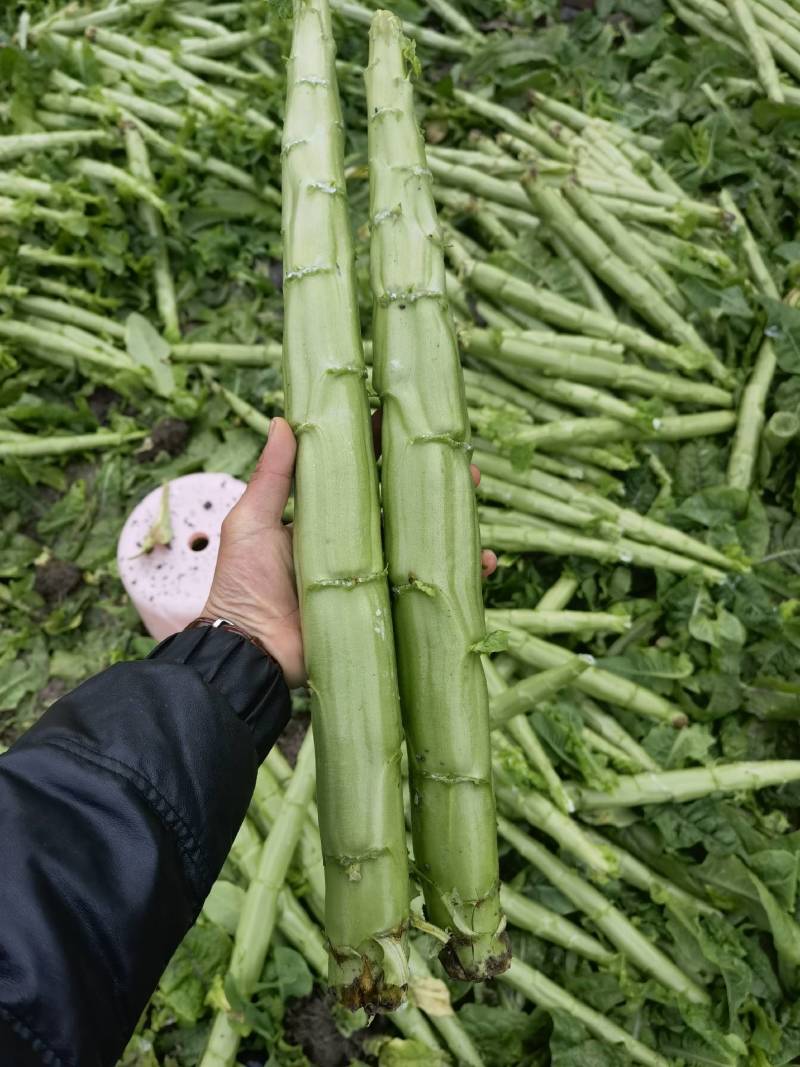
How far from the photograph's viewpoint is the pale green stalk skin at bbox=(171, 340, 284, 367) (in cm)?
525

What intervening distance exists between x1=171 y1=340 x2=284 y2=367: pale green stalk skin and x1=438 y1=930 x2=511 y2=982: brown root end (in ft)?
12.9

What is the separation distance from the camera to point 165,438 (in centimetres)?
512

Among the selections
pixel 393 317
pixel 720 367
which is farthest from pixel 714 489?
pixel 393 317

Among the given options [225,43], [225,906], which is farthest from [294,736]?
[225,43]

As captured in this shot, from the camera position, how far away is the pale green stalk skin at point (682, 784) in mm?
3832

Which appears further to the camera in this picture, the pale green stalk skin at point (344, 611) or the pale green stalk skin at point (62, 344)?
the pale green stalk skin at point (62, 344)

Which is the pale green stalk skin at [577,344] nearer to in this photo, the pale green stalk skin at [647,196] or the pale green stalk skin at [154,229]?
the pale green stalk skin at [647,196]

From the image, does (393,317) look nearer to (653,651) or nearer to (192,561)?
(192,561)

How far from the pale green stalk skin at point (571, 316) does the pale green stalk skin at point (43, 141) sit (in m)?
3.08

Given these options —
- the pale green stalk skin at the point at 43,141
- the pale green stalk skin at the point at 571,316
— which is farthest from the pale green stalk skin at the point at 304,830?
the pale green stalk skin at the point at 43,141

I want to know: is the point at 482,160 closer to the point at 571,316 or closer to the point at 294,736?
the point at 571,316

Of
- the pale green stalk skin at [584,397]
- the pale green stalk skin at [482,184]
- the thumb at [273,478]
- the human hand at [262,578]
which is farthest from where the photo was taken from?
the pale green stalk skin at [482,184]

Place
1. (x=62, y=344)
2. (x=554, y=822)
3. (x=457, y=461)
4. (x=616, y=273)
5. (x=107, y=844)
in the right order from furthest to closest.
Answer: (x=62, y=344) → (x=616, y=273) → (x=554, y=822) → (x=457, y=461) → (x=107, y=844)

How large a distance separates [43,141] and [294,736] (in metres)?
4.56
